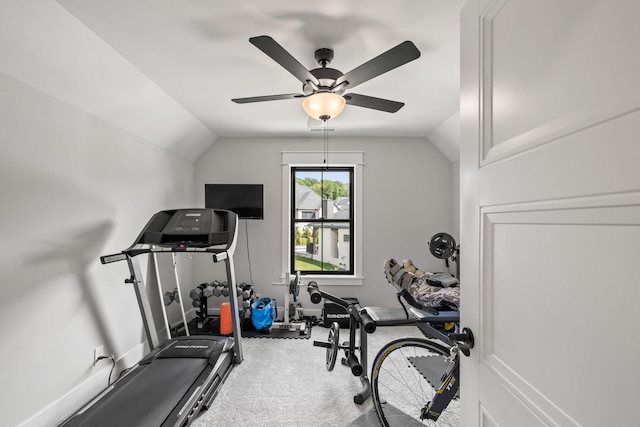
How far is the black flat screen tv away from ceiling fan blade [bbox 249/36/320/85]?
7.28ft

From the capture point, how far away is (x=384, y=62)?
5.25ft

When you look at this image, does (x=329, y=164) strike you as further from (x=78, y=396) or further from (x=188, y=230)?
(x=78, y=396)

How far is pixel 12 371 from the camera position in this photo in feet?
5.56

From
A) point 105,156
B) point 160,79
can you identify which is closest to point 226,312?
point 105,156

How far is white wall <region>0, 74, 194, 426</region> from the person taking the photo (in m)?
1.71

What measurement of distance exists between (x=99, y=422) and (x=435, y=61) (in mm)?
3092

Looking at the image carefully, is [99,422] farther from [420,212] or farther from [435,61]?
[420,212]

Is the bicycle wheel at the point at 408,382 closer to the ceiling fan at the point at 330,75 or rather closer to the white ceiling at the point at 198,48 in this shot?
the ceiling fan at the point at 330,75

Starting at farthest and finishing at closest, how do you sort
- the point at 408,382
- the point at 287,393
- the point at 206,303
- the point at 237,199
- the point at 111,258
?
1. the point at 237,199
2. the point at 206,303
3. the point at 408,382
4. the point at 287,393
5. the point at 111,258

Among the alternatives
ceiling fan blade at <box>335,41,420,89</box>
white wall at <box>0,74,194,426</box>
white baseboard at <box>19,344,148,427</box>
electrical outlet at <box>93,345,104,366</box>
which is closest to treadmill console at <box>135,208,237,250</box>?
white wall at <box>0,74,194,426</box>

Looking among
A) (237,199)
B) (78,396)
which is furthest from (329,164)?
(78,396)

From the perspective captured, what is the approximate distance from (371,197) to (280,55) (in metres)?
2.69

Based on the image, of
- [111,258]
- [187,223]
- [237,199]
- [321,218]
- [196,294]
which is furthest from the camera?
[321,218]

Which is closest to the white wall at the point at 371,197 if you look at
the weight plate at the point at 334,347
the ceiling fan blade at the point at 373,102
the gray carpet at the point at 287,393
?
the gray carpet at the point at 287,393
